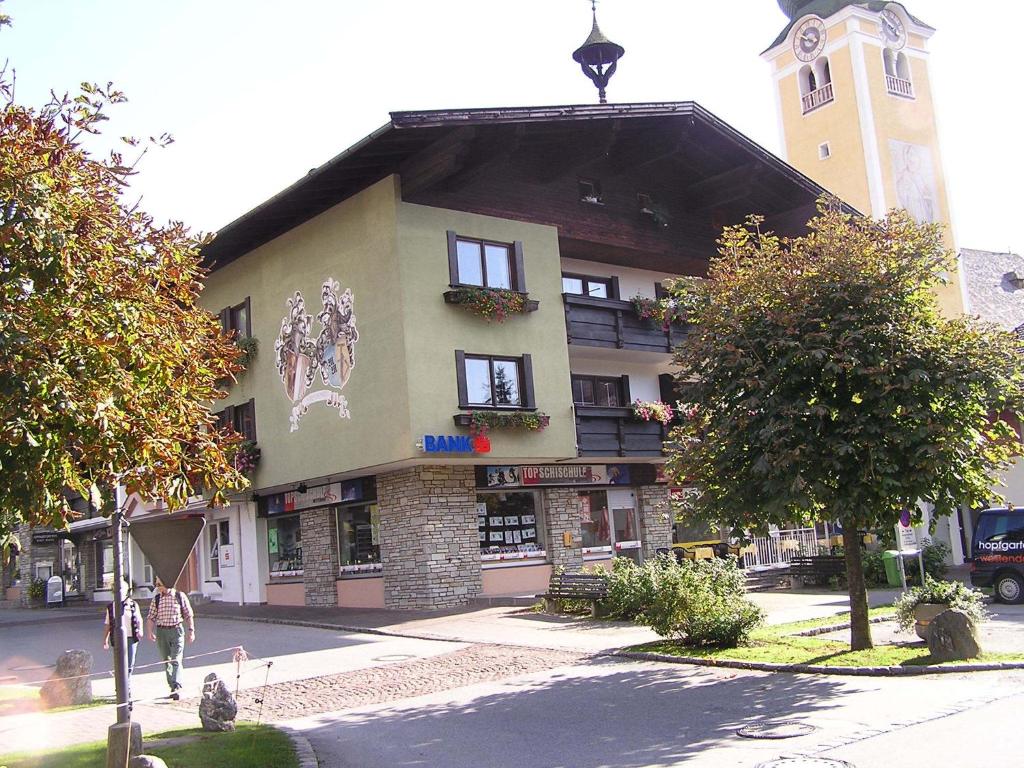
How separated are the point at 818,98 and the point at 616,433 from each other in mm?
25128

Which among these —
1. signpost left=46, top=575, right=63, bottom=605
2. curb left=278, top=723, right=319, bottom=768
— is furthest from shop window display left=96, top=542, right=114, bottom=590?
curb left=278, top=723, right=319, bottom=768

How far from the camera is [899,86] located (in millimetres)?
42125

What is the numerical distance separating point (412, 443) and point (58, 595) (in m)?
25.0

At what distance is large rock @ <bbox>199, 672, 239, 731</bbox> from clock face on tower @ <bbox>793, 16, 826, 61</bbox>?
4068 centimetres

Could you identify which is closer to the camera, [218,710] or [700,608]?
[218,710]

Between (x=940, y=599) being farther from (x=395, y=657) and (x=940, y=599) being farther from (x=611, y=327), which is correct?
(x=611, y=327)

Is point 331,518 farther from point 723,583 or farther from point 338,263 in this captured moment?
point 723,583

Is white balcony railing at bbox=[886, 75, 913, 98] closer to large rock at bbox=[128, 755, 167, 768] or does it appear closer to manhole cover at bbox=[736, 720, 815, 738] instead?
manhole cover at bbox=[736, 720, 815, 738]

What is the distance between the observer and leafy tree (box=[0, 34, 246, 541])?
21.1 feet

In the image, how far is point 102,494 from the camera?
7.50 meters

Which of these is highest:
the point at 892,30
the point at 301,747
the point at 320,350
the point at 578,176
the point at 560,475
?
the point at 892,30

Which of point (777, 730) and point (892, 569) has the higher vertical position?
point (892, 569)

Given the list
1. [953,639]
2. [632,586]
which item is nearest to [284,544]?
[632,586]

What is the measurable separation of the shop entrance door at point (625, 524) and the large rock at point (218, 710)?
662 inches
